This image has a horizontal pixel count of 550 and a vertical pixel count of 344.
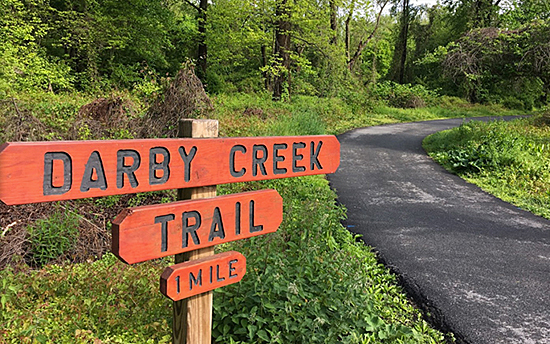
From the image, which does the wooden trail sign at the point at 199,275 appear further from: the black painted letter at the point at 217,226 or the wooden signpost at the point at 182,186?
the black painted letter at the point at 217,226

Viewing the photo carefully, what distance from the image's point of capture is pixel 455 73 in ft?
80.2

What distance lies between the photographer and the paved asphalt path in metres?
3.72

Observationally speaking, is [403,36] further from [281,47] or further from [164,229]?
[164,229]

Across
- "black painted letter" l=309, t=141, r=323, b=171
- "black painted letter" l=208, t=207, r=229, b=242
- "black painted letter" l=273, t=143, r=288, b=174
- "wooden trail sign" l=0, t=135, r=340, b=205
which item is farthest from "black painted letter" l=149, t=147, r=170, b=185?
"black painted letter" l=309, t=141, r=323, b=171

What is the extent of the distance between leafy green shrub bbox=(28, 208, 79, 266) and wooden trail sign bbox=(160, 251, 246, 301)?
3.18 m

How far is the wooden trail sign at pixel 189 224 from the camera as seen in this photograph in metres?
1.80

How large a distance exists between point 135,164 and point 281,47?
1764 cm

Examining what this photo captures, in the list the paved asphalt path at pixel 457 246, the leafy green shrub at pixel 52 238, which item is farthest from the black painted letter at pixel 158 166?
the leafy green shrub at pixel 52 238

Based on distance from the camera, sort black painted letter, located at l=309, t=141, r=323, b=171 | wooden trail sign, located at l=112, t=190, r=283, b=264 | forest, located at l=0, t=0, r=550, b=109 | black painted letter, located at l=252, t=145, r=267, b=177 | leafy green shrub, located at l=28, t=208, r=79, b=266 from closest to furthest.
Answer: wooden trail sign, located at l=112, t=190, r=283, b=264 < black painted letter, located at l=252, t=145, r=267, b=177 < black painted letter, located at l=309, t=141, r=323, b=171 < leafy green shrub, located at l=28, t=208, r=79, b=266 < forest, located at l=0, t=0, r=550, b=109

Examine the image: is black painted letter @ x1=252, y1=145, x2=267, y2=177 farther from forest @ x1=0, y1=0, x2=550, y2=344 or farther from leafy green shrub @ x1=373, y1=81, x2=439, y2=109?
leafy green shrub @ x1=373, y1=81, x2=439, y2=109

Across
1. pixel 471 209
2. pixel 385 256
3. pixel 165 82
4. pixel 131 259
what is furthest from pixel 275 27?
pixel 131 259

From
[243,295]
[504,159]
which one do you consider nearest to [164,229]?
[243,295]

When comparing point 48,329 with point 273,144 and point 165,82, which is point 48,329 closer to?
point 273,144

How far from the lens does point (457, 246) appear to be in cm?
533
